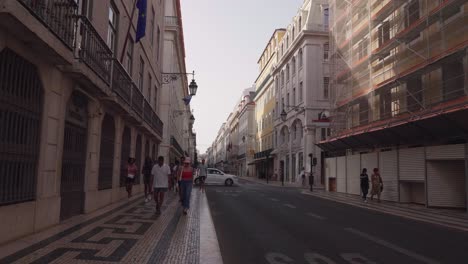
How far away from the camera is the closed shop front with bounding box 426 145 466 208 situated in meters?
17.4

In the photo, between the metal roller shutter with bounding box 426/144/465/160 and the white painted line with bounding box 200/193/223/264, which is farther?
the metal roller shutter with bounding box 426/144/465/160

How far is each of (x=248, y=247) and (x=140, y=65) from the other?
618 inches

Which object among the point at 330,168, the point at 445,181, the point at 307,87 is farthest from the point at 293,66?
the point at 445,181

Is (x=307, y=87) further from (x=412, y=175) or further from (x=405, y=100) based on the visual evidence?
(x=412, y=175)

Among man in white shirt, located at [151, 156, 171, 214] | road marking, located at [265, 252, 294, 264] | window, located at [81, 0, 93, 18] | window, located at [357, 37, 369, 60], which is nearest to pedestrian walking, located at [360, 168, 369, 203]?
window, located at [357, 37, 369, 60]

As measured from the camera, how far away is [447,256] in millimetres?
7547

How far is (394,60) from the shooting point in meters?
22.4

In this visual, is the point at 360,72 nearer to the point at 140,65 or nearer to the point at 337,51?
the point at 337,51

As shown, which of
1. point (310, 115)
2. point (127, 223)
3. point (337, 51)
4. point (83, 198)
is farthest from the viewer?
point (310, 115)

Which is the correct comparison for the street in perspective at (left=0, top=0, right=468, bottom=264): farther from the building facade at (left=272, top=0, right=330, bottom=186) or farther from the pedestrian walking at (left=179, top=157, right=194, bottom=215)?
the building facade at (left=272, top=0, right=330, bottom=186)

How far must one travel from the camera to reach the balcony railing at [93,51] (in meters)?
10.0

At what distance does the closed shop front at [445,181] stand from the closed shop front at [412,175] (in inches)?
20.6

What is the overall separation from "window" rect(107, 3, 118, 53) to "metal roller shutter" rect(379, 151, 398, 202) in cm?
1424

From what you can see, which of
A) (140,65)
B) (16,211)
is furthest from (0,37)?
(140,65)
